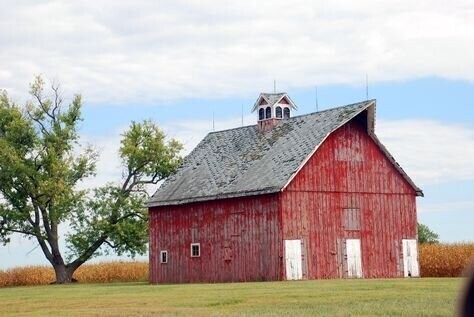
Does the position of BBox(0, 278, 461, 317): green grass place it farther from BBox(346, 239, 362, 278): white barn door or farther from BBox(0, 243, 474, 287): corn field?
BBox(0, 243, 474, 287): corn field

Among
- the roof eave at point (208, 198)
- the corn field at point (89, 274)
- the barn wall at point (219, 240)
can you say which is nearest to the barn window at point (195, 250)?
the barn wall at point (219, 240)

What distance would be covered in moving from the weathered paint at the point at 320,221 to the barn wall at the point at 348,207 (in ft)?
0.15

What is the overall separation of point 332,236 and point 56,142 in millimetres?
21605

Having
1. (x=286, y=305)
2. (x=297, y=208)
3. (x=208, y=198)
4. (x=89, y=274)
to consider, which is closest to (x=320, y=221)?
(x=297, y=208)

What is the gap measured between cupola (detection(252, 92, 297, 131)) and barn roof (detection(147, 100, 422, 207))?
18.9 inches

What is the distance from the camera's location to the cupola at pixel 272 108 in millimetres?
47062

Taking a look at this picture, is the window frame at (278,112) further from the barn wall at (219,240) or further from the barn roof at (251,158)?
the barn wall at (219,240)

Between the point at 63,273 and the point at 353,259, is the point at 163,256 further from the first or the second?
the point at 63,273

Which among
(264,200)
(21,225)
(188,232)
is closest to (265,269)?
(264,200)

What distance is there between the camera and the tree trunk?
57.0 m

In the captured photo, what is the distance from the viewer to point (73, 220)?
5669cm

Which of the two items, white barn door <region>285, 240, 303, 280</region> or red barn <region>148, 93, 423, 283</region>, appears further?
red barn <region>148, 93, 423, 283</region>

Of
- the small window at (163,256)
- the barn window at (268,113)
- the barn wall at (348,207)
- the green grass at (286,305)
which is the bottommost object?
the green grass at (286,305)

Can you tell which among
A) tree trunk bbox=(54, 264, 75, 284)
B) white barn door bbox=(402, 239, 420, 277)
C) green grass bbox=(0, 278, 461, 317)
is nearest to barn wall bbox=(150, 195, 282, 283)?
white barn door bbox=(402, 239, 420, 277)
